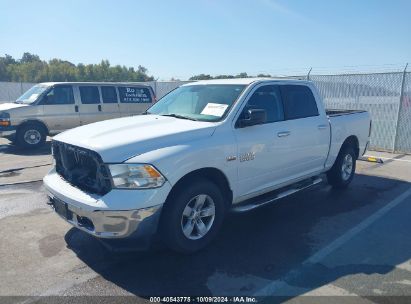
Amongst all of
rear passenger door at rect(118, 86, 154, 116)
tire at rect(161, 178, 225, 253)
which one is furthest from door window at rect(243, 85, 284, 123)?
rear passenger door at rect(118, 86, 154, 116)

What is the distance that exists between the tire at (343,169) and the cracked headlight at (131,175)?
413cm

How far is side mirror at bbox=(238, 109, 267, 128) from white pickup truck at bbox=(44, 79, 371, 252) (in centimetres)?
1

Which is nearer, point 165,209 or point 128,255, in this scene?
point 165,209

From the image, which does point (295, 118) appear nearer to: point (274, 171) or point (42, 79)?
point (274, 171)

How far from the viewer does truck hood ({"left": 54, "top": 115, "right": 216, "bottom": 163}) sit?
359 cm

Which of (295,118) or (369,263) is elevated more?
(295,118)

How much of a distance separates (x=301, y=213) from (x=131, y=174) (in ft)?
9.67

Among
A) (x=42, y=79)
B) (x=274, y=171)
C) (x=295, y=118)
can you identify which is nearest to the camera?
(x=274, y=171)

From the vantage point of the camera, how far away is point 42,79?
9056 cm

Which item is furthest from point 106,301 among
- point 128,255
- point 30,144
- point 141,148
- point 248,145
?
point 30,144

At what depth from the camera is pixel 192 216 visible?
13.1ft

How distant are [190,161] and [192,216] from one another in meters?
0.64

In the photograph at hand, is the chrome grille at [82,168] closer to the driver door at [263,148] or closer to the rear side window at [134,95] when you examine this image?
the driver door at [263,148]

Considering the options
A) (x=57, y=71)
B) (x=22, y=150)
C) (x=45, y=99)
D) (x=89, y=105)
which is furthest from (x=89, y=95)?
(x=57, y=71)
